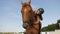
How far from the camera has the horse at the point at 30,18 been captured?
6.51 m

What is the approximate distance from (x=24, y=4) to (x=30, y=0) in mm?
278

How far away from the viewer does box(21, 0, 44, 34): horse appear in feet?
21.4

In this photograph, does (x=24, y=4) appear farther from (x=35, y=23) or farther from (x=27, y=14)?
(x=35, y=23)

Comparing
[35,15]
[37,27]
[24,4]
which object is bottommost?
[37,27]

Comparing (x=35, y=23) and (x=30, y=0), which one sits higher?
(x=30, y=0)

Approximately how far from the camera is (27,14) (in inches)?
256

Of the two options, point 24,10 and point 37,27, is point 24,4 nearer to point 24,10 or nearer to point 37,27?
point 24,10

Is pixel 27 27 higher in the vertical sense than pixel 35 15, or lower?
lower

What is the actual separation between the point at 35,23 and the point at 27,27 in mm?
342

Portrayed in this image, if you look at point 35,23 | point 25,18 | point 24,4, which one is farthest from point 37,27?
point 24,4

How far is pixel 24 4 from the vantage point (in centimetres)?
665

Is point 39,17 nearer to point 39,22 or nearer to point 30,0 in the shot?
point 39,22

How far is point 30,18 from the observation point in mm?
6508

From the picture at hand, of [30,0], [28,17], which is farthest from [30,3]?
[28,17]
